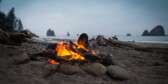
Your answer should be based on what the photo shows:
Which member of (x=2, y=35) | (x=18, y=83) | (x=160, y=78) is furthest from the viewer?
(x=2, y=35)

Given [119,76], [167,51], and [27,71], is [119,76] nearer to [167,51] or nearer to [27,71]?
[27,71]

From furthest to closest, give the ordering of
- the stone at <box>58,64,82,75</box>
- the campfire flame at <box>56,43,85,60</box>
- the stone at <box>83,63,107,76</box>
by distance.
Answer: the campfire flame at <box>56,43,85,60</box>, the stone at <box>83,63,107,76</box>, the stone at <box>58,64,82,75</box>

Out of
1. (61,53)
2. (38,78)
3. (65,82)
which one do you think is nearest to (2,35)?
(61,53)

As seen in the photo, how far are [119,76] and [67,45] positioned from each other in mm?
2616

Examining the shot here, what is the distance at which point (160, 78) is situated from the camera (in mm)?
6023

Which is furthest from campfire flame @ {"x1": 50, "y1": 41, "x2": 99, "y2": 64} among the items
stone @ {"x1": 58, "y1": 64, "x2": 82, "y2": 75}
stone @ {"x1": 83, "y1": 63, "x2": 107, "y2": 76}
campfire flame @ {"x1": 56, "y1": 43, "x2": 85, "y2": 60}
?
stone @ {"x1": 83, "y1": 63, "x2": 107, "y2": 76}

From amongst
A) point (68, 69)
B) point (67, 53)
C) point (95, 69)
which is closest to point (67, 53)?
point (67, 53)

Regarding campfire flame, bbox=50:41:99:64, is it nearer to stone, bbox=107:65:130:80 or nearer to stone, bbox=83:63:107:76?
stone, bbox=83:63:107:76

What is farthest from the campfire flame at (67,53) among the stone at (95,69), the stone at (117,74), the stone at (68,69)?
the stone at (117,74)

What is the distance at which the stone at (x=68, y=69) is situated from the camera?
5.61 m

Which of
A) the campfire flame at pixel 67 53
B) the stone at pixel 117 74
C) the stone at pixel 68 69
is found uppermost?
the campfire flame at pixel 67 53

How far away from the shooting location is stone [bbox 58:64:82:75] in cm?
561

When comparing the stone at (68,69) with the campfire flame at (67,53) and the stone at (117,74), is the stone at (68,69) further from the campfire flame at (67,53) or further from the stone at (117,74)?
the stone at (117,74)

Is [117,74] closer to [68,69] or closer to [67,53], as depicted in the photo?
[68,69]
